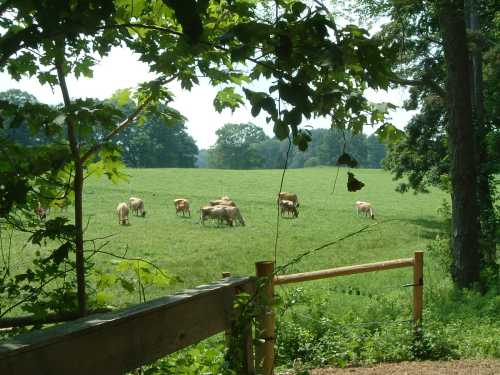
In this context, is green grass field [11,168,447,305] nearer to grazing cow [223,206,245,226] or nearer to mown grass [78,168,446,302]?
mown grass [78,168,446,302]

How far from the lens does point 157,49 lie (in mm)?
2941

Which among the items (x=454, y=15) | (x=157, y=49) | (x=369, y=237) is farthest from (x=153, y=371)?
(x=369, y=237)

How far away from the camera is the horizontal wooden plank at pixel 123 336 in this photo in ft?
4.04

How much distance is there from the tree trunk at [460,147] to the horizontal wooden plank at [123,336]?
9.99 metres

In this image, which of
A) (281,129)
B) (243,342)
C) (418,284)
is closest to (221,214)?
(418,284)

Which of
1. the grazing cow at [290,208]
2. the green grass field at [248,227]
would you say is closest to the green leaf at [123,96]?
the green grass field at [248,227]

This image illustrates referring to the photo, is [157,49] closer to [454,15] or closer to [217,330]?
[217,330]

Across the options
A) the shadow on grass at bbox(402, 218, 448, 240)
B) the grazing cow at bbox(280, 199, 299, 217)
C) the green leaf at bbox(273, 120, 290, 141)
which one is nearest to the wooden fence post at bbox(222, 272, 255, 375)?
the green leaf at bbox(273, 120, 290, 141)

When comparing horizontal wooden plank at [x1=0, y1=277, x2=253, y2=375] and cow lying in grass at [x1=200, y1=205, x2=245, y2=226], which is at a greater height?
horizontal wooden plank at [x1=0, y1=277, x2=253, y2=375]

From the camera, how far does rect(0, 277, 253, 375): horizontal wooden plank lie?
123 centimetres

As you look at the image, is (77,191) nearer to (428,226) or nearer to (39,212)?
(39,212)

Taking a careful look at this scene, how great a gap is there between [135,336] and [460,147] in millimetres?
10733

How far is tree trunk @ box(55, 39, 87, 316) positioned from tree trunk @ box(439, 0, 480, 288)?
928 cm

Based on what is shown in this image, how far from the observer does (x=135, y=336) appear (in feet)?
5.06
